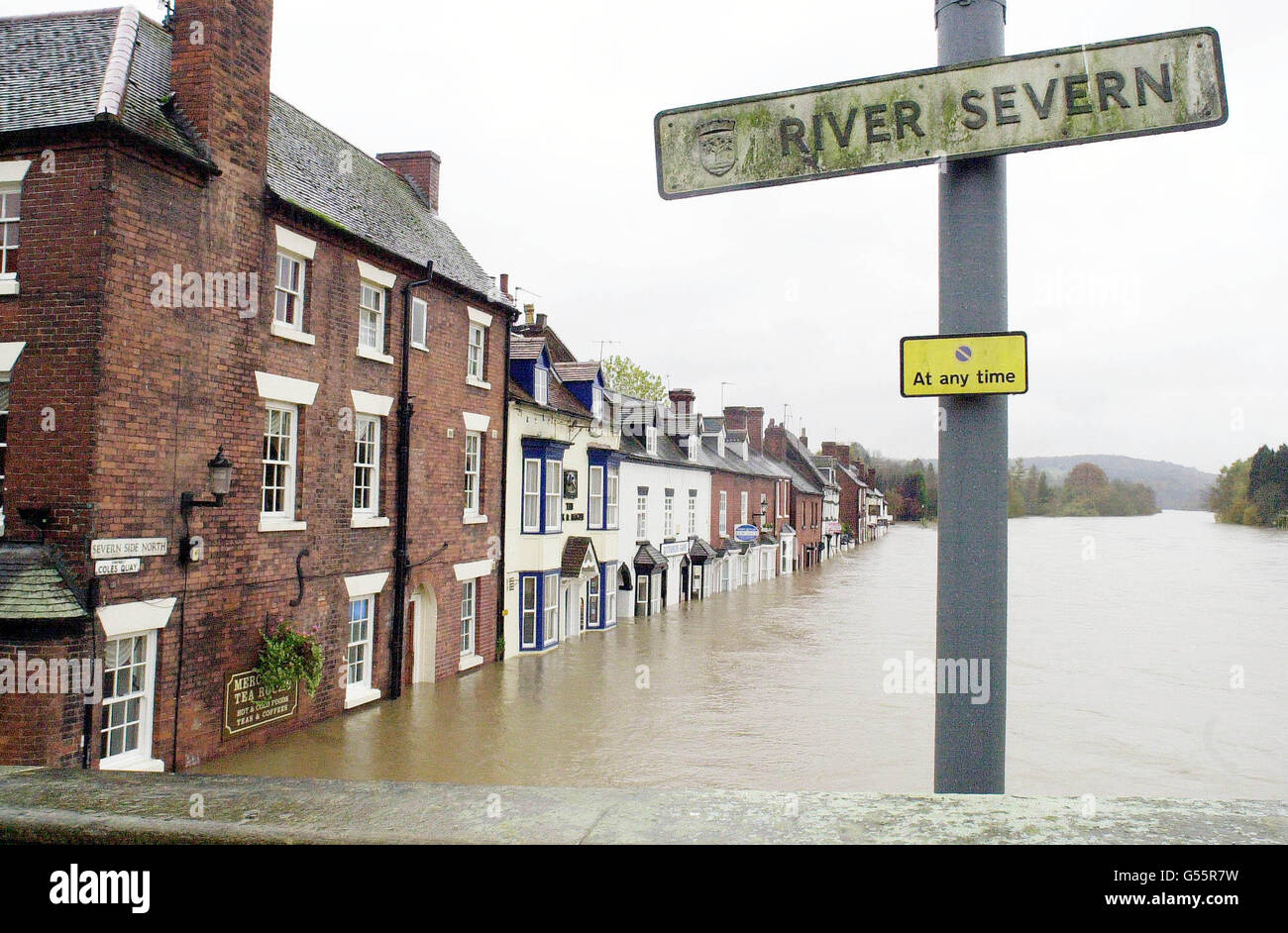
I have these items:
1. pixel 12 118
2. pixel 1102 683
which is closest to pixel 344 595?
pixel 12 118

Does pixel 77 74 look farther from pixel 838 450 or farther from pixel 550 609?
pixel 838 450

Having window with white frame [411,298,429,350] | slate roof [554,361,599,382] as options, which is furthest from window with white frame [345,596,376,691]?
slate roof [554,361,599,382]

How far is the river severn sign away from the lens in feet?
8.99

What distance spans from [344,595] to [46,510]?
6085mm

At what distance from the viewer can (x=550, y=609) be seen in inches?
990

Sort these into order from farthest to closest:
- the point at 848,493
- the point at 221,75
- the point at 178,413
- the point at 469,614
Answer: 1. the point at 848,493
2. the point at 469,614
3. the point at 221,75
4. the point at 178,413

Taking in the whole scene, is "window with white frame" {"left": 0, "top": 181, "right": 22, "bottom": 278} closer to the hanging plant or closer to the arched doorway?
the hanging plant

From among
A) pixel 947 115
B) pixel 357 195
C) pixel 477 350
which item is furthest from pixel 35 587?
pixel 477 350

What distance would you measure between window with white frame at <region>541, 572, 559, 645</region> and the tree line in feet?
386

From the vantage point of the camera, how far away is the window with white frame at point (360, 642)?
16.5m

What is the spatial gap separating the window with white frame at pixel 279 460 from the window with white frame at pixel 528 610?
10.3 m

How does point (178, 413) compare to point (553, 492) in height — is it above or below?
above

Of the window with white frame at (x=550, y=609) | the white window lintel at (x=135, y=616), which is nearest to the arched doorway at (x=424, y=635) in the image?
the window with white frame at (x=550, y=609)

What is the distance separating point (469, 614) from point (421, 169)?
37.0 feet
